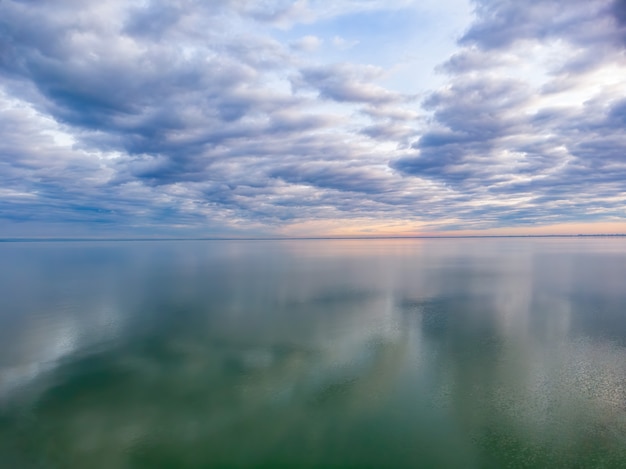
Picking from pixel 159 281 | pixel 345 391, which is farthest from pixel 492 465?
pixel 159 281

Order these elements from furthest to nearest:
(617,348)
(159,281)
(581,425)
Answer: (159,281), (617,348), (581,425)

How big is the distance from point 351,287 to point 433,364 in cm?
3121

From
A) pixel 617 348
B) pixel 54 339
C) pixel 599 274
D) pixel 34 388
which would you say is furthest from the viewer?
pixel 599 274

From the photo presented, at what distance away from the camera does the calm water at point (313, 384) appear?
47.6 feet

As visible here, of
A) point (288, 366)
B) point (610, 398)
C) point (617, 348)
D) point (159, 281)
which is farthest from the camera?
point (159, 281)

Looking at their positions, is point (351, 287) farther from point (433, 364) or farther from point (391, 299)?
point (433, 364)

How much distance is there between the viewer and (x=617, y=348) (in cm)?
2570

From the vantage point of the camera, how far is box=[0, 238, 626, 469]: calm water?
14.5 m

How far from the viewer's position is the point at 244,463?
13844mm

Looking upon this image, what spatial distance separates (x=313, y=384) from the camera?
20234mm

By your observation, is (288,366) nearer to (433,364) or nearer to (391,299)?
(433,364)

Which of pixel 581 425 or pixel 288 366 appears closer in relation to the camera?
pixel 581 425

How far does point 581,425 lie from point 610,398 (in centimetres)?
411

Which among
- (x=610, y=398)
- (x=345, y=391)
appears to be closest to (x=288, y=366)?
(x=345, y=391)
